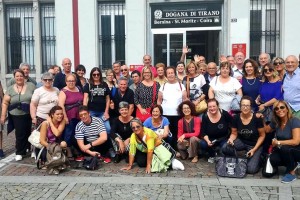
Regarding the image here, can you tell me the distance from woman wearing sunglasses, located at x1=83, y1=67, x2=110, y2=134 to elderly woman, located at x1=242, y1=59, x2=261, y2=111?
105 inches

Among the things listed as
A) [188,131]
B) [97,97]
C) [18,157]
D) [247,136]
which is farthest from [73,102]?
[247,136]

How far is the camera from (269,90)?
661 centimetres

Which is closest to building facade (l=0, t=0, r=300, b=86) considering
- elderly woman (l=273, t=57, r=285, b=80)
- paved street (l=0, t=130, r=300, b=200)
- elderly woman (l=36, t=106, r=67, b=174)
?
elderly woman (l=273, t=57, r=285, b=80)

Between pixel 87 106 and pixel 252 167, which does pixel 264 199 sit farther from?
pixel 87 106

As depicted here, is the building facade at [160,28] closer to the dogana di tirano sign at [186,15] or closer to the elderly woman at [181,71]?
the dogana di tirano sign at [186,15]

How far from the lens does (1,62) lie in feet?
45.6

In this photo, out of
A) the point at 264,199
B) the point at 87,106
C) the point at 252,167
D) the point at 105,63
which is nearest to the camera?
the point at 264,199

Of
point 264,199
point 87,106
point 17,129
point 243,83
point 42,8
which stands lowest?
point 264,199

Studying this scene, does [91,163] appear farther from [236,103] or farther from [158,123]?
[236,103]

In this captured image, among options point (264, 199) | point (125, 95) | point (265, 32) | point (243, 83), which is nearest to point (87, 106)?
point (125, 95)

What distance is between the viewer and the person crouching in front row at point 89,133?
6711 millimetres

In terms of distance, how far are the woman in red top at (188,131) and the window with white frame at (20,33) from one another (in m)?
8.76

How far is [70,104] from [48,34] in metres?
7.49

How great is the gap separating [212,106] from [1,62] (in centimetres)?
1003
